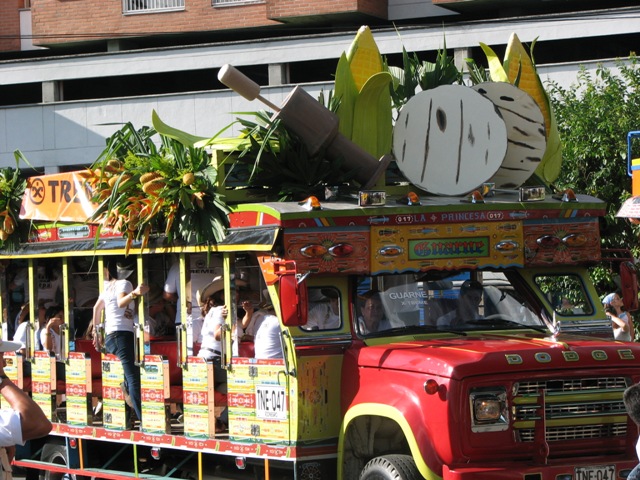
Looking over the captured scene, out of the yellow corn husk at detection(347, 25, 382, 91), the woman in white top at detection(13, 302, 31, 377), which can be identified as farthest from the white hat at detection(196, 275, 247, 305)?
the woman in white top at detection(13, 302, 31, 377)

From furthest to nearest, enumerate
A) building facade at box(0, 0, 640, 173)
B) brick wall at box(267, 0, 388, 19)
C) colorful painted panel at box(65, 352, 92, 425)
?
1. brick wall at box(267, 0, 388, 19)
2. building facade at box(0, 0, 640, 173)
3. colorful painted panel at box(65, 352, 92, 425)

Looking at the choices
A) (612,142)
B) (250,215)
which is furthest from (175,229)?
(612,142)

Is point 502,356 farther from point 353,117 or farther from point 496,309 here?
point 353,117

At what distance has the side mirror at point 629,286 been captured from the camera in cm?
1005

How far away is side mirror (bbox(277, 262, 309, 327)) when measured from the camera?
28.3 ft

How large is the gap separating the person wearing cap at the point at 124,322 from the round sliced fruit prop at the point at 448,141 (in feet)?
9.53

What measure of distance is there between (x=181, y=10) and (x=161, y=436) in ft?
75.7

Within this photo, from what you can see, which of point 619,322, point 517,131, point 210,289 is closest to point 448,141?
point 517,131

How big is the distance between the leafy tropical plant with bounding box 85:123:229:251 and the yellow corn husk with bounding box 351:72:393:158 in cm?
122

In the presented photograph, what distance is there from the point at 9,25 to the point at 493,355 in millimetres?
30053

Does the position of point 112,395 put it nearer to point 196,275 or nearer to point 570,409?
point 196,275

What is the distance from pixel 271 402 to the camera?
382 inches

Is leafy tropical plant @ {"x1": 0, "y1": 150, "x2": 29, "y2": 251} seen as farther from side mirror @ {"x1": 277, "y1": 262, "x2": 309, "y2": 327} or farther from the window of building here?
the window of building

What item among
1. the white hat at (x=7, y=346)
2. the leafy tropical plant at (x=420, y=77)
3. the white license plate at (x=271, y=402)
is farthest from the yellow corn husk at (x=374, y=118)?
the white hat at (x=7, y=346)
